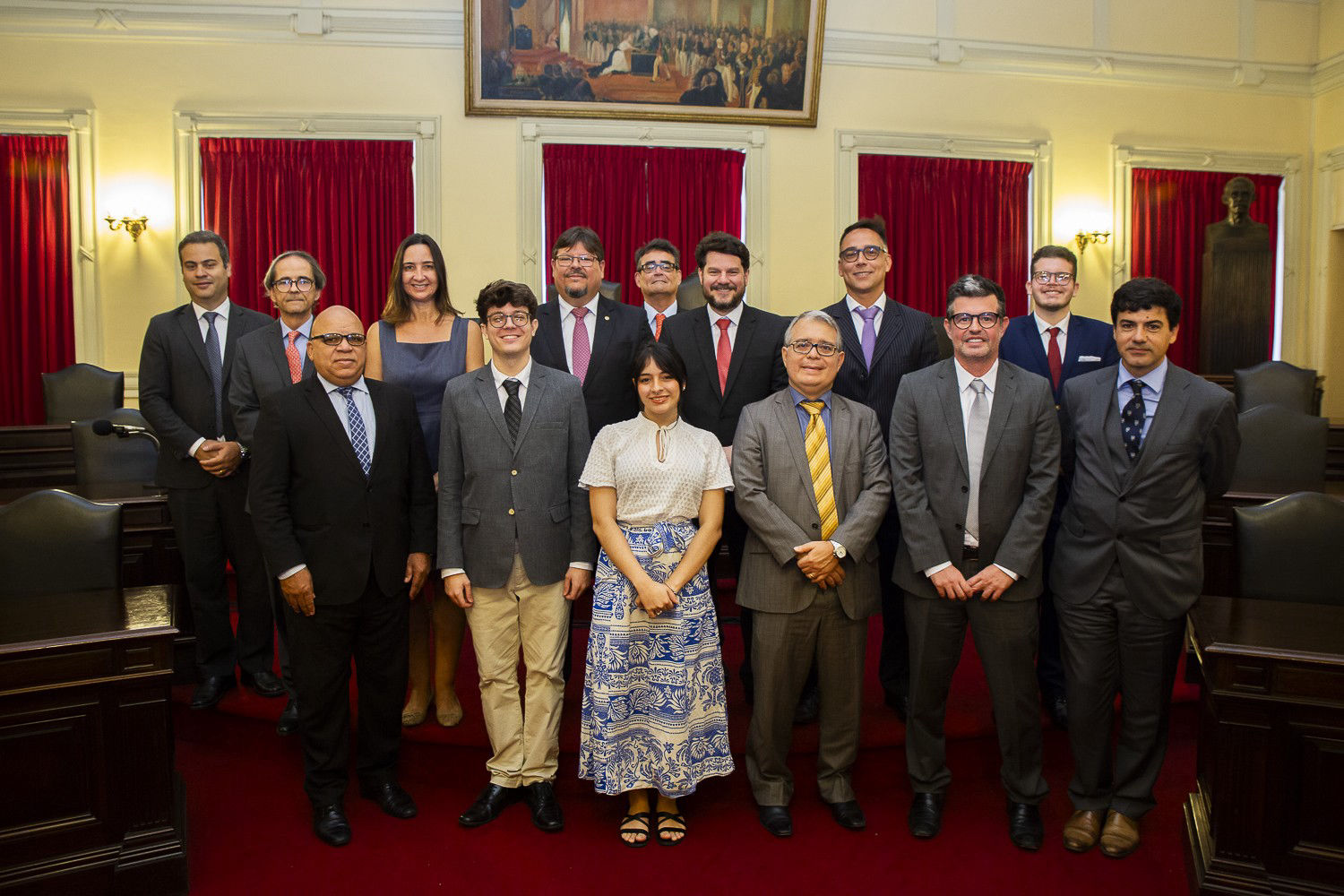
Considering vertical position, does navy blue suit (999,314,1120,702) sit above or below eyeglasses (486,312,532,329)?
below

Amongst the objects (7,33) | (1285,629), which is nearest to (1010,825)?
→ (1285,629)

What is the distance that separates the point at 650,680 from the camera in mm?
2777

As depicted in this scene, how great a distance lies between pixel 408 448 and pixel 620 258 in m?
4.83

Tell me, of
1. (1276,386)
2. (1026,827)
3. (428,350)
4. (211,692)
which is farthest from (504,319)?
(1276,386)

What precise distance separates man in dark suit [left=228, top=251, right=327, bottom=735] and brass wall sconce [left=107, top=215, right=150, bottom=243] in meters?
4.44

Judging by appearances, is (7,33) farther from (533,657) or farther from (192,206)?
(533,657)

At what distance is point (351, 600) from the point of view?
8.96ft

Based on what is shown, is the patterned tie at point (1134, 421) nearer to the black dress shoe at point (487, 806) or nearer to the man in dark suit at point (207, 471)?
the black dress shoe at point (487, 806)

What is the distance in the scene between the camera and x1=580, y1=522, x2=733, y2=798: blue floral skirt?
2742mm

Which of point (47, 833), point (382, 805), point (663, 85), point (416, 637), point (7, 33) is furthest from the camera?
point (663, 85)

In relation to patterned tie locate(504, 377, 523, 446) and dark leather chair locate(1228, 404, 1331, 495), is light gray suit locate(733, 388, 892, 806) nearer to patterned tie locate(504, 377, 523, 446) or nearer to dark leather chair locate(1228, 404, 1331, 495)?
patterned tie locate(504, 377, 523, 446)

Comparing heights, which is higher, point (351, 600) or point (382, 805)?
point (351, 600)

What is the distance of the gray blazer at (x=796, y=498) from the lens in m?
2.73

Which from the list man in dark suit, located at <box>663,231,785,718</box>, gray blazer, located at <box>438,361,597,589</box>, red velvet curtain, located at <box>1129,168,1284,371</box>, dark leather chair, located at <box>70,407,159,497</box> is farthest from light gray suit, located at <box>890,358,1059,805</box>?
red velvet curtain, located at <box>1129,168,1284,371</box>
